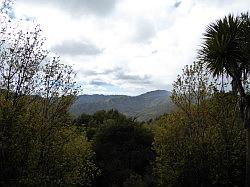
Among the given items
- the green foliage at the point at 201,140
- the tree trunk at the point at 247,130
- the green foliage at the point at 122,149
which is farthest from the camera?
the green foliage at the point at 122,149

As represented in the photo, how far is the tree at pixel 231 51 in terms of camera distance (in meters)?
15.6

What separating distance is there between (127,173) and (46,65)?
24.6 m

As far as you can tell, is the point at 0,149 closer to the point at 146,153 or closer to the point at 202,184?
the point at 202,184

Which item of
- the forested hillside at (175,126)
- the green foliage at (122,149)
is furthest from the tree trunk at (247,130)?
the green foliage at (122,149)

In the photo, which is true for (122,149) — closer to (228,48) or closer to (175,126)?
(175,126)

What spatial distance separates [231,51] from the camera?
16.0 meters

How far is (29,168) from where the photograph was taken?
15570 mm

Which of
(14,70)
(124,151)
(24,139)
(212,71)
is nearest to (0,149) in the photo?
(24,139)

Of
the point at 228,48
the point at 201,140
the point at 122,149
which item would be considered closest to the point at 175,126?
the point at 201,140

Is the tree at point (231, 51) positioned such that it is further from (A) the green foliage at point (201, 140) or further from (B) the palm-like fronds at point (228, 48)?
(A) the green foliage at point (201, 140)

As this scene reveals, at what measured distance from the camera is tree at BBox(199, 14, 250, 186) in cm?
1559

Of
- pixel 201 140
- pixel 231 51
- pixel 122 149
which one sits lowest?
pixel 122 149

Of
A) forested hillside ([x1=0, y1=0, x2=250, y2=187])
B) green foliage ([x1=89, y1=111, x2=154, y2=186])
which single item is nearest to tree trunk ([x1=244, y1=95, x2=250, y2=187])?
forested hillside ([x1=0, y1=0, x2=250, y2=187])

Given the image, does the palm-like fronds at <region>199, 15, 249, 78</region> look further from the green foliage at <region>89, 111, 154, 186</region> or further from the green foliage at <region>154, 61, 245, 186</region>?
the green foliage at <region>89, 111, 154, 186</region>
